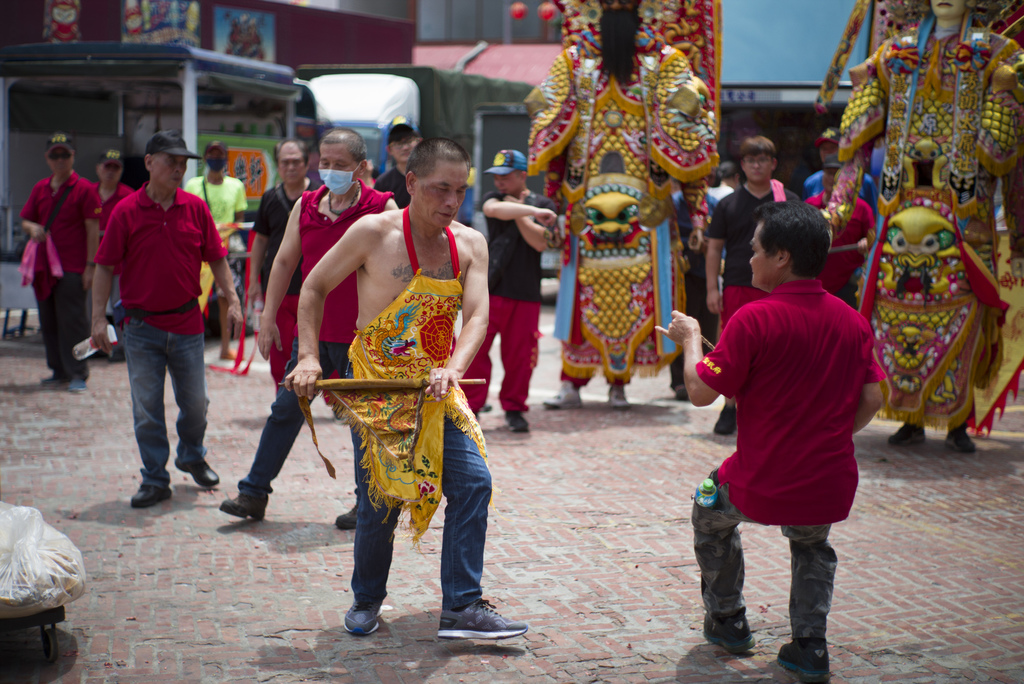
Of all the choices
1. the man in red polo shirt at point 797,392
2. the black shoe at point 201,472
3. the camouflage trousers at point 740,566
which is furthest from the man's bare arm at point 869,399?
the black shoe at point 201,472

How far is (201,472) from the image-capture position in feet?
19.1

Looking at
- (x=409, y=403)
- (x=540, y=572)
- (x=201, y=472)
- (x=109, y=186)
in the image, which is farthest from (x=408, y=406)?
(x=109, y=186)

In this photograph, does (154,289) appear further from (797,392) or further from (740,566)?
(797,392)

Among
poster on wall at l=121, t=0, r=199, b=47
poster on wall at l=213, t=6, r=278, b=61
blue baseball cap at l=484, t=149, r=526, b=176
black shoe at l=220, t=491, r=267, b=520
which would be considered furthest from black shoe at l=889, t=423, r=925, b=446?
poster on wall at l=213, t=6, r=278, b=61

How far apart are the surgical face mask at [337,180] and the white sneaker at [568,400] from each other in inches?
145

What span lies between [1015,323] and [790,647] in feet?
14.9

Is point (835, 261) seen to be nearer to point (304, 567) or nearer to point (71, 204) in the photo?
point (304, 567)

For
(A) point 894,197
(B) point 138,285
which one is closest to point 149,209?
(B) point 138,285

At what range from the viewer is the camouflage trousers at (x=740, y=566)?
346 cm

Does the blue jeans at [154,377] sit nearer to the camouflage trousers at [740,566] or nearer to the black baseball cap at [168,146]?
the black baseball cap at [168,146]

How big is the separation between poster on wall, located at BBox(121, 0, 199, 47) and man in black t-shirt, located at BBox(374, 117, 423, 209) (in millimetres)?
11854

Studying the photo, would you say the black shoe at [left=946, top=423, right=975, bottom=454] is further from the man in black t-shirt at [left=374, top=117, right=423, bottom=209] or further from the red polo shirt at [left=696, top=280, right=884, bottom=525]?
the man in black t-shirt at [left=374, top=117, right=423, bottom=209]

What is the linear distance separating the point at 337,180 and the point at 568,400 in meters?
3.81

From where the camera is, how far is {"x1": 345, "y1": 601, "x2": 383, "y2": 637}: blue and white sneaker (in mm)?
3812
